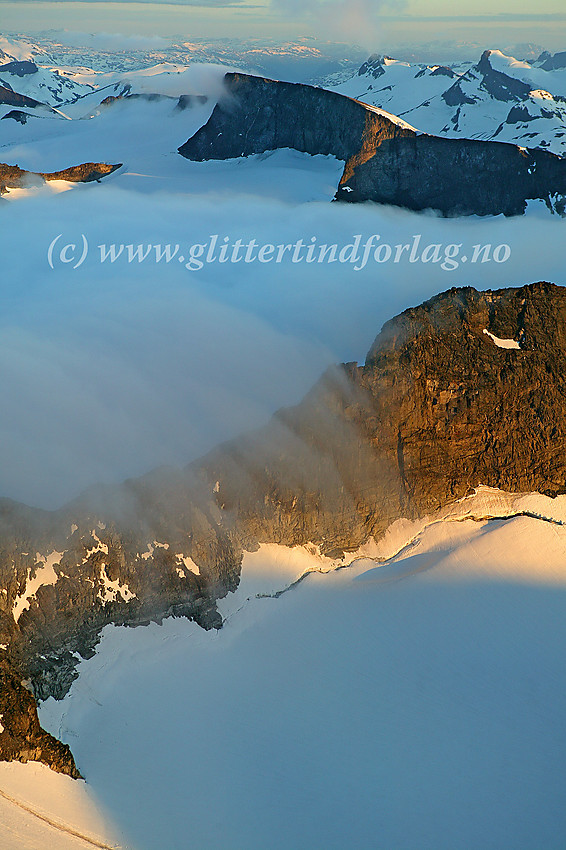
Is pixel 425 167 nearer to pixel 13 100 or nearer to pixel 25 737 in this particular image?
pixel 25 737

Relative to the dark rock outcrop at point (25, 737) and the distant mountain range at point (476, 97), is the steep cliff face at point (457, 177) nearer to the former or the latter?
the distant mountain range at point (476, 97)

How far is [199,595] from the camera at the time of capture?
2931cm

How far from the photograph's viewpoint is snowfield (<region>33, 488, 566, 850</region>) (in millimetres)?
23469

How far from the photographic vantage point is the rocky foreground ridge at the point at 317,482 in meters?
27.7

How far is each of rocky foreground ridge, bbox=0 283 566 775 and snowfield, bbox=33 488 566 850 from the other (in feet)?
4.09

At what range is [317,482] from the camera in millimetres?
32656

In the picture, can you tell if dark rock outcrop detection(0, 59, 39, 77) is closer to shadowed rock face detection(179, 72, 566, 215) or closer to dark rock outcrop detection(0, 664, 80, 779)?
shadowed rock face detection(179, 72, 566, 215)

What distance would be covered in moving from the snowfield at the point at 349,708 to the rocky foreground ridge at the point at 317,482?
1.25 metres

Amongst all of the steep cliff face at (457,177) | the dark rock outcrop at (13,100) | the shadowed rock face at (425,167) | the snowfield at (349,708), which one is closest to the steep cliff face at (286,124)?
the shadowed rock face at (425,167)

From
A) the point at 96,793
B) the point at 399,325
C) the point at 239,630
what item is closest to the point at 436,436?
the point at 399,325

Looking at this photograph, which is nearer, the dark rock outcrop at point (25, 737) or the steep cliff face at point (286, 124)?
the dark rock outcrop at point (25, 737)

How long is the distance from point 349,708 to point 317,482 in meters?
10.4

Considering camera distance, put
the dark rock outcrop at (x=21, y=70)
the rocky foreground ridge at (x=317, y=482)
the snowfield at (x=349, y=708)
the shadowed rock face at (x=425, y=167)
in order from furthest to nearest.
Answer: the dark rock outcrop at (x=21, y=70)
the shadowed rock face at (x=425, y=167)
the rocky foreground ridge at (x=317, y=482)
the snowfield at (x=349, y=708)

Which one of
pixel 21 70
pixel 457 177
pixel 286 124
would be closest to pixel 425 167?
pixel 457 177
